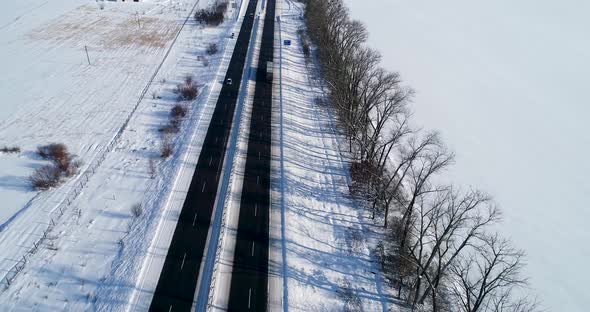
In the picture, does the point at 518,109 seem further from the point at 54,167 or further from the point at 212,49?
the point at 54,167

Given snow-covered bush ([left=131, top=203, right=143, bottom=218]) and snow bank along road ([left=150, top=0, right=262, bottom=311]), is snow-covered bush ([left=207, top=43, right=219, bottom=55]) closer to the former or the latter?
snow bank along road ([left=150, top=0, right=262, bottom=311])

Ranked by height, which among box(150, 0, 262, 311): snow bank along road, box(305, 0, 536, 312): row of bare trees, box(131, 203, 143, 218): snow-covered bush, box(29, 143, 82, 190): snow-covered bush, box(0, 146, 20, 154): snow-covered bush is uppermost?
box(305, 0, 536, 312): row of bare trees

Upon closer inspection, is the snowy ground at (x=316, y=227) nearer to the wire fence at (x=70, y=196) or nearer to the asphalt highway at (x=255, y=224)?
the asphalt highway at (x=255, y=224)

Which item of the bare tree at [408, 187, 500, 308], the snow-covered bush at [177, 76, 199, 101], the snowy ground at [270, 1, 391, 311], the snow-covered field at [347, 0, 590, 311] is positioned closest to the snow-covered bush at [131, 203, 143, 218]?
the snowy ground at [270, 1, 391, 311]

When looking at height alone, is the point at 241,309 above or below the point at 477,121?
below

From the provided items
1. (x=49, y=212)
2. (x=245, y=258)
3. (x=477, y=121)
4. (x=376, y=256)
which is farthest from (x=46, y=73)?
(x=477, y=121)

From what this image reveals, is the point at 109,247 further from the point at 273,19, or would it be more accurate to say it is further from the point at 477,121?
the point at 273,19

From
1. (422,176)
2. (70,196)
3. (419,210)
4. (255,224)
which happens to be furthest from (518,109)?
(70,196)
